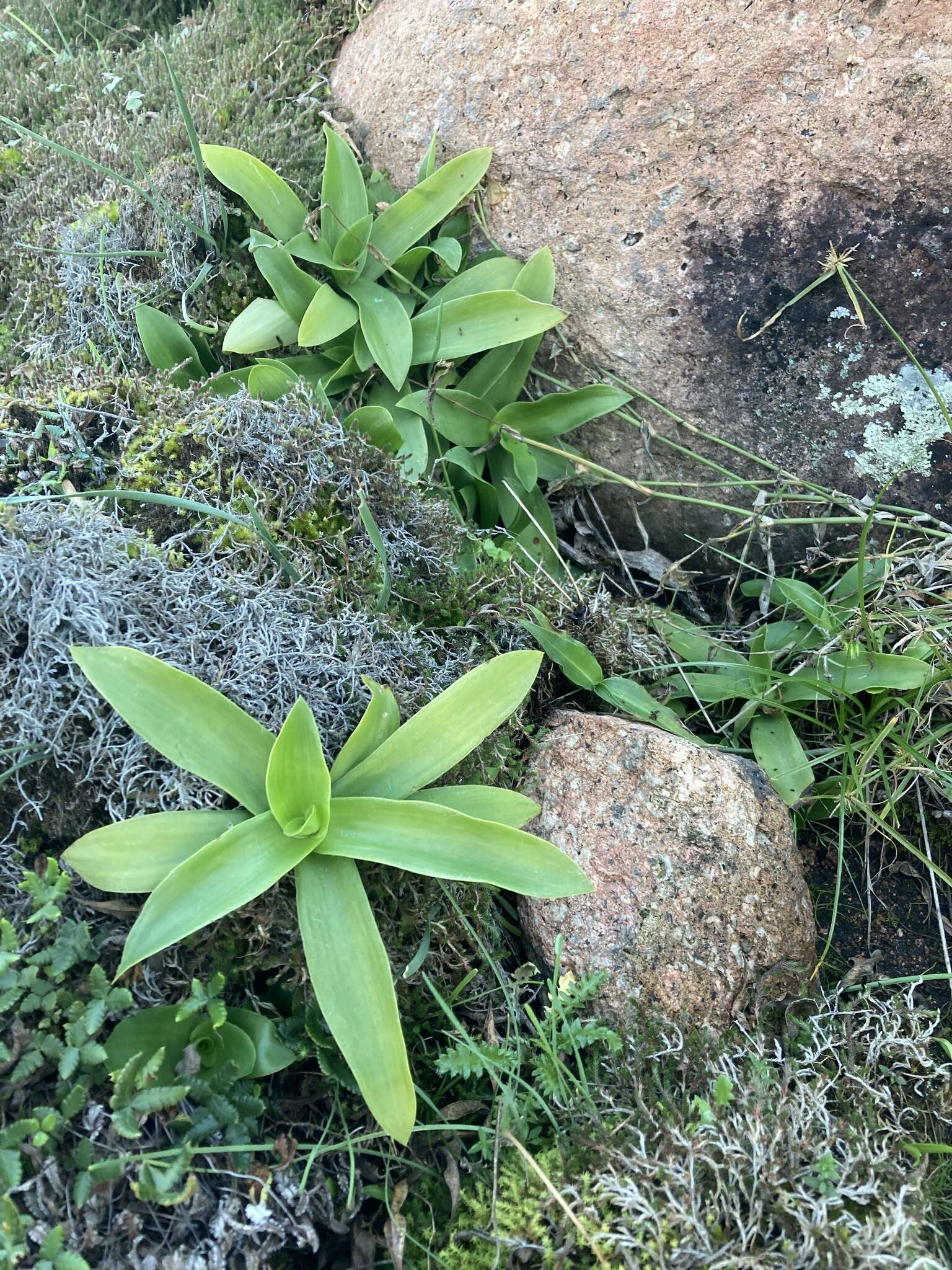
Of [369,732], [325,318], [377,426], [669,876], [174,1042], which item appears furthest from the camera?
[325,318]

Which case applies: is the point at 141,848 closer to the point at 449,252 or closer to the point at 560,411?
the point at 560,411

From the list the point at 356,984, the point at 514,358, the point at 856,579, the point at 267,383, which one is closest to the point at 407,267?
the point at 514,358

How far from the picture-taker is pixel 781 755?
2.24 metres

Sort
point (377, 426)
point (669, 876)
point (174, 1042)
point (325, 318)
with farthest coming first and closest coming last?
point (325, 318) → point (377, 426) → point (669, 876) → point (174, 1042)

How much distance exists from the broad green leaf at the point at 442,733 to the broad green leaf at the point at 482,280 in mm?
1324

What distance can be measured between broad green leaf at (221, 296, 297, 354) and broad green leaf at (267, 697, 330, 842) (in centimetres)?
127

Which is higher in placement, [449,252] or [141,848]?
[449,252]

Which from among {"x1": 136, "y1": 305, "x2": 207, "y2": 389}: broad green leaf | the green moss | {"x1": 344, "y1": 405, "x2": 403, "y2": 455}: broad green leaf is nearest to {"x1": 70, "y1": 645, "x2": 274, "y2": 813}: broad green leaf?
the green moss

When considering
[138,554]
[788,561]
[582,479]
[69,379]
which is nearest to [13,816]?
[138,554]

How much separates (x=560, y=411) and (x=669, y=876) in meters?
1.38

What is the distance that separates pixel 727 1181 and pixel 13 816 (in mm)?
1486

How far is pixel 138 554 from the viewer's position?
190cm

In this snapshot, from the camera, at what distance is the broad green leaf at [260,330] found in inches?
95.6

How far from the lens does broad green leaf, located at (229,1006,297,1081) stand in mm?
1625
